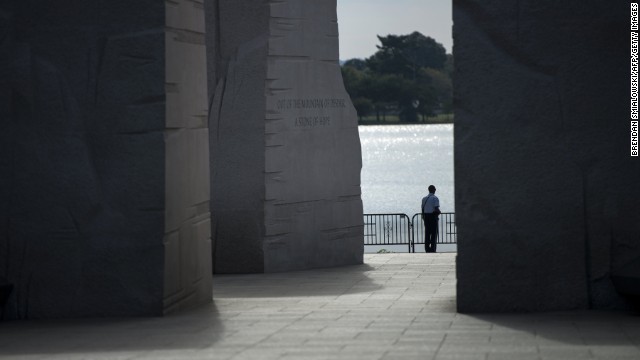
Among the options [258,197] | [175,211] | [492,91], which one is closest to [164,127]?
[175,211]

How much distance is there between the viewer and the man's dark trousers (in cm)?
2397

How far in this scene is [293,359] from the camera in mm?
8203

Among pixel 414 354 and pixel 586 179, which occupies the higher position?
pixel 586 179

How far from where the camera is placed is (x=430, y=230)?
2406 centimetres

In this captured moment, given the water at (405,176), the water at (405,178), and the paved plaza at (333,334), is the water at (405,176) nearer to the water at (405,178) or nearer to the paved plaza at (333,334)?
the water at (405,178)

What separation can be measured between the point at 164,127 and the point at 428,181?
66.6 metres

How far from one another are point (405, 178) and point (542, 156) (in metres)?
Result: 72.9

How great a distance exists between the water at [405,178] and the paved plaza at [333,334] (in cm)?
1808

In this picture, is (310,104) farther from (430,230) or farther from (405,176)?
(405,176)

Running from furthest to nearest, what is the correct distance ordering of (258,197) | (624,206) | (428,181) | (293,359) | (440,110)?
(440,110)
(428,181)
(258,197)
(624,206)
(293,359)

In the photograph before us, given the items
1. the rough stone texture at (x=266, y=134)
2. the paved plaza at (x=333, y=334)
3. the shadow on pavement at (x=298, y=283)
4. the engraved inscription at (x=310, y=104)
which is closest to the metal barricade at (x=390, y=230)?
the engraved inscription at (x=310, y=104)

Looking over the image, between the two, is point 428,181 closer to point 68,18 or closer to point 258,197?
point 258,197

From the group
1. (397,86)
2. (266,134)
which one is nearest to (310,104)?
(266,134)

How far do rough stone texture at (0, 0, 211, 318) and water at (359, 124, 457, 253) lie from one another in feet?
60.6
